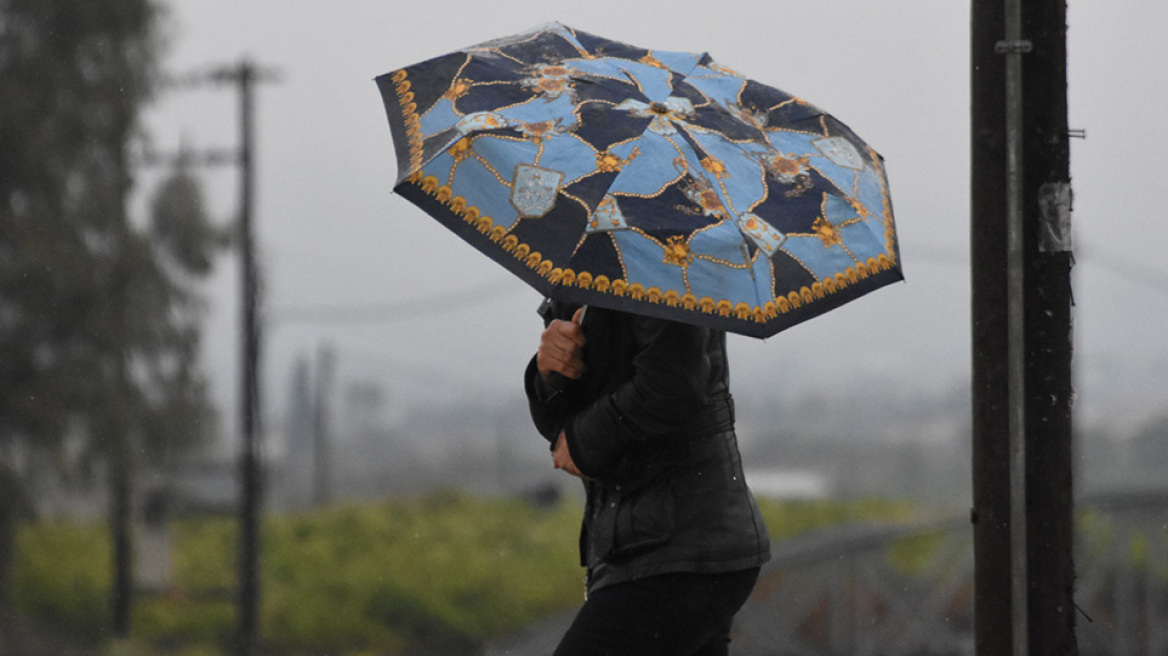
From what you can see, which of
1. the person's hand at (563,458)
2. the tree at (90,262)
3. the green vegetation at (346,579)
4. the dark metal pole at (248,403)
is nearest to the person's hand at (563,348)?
the person's hand at (563,458)

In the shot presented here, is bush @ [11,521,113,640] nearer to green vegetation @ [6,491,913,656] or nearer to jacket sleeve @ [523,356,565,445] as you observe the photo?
green vegetation @ [6,491,913,656]

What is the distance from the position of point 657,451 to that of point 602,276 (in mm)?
362

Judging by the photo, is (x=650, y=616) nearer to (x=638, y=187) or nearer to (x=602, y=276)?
(x=602, y=276)

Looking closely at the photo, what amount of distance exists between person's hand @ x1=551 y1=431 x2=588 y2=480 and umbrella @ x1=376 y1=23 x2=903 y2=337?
35cm

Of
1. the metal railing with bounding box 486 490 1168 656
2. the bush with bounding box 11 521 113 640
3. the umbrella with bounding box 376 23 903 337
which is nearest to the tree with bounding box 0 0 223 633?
the bush with bounding box 11 521 113 640

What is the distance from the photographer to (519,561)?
10.6 m

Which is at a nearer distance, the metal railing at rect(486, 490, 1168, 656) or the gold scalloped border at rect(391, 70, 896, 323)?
the gold scalloped border at rect(391, 70, 896, 323)

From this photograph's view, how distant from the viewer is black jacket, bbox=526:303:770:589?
6.58 ft

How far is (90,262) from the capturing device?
29.0 feet

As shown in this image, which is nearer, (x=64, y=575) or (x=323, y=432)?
(x=64, y=575)

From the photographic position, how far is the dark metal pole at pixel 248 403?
1003cm

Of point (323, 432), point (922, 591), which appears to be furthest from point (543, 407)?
point (323, 432)

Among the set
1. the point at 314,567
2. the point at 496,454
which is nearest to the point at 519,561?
the point at 314,567

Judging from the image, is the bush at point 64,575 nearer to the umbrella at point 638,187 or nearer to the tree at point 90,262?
the tree at point 90,262
